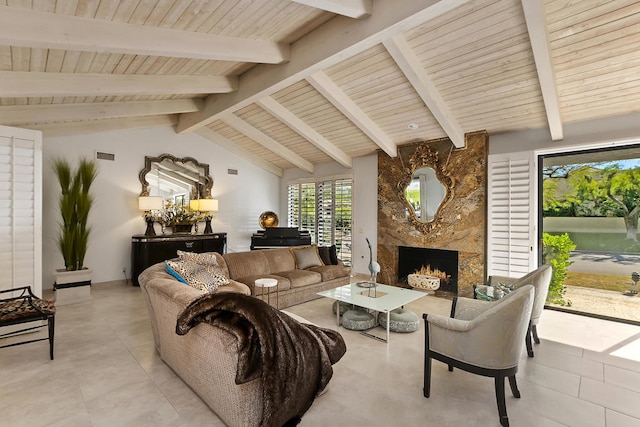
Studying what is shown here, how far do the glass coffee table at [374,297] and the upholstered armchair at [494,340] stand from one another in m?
0.98

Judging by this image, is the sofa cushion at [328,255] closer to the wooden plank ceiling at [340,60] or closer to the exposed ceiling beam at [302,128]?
the exposed ceiling beam at [302,128]

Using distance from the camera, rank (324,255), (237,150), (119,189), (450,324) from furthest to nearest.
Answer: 1. (237,150)
2. (119,189)
3. (324,255)
4. (450,324)

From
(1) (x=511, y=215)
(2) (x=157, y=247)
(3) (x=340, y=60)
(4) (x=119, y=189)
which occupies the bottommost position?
(2) (x=157, y=247)

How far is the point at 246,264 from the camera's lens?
14.7 ft

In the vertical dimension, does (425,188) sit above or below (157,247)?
above

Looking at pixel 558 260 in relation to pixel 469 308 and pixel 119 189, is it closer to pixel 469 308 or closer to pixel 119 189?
pixel 469 308

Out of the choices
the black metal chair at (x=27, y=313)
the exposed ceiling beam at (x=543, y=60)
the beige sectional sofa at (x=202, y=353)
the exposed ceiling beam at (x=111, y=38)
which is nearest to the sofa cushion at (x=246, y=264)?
the beige sectional sofa at (x=202, y=353)

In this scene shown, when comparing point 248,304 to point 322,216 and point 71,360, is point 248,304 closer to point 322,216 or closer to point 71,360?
point 71,360

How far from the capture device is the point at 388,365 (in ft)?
8.95

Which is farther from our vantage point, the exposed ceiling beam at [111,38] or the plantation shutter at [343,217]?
the plantation shutter at [343,217]

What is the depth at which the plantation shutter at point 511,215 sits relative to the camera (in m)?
4.33

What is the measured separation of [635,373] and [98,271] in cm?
723

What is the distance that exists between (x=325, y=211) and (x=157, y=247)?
136 inches

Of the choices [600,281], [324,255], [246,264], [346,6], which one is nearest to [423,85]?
[346,6]
